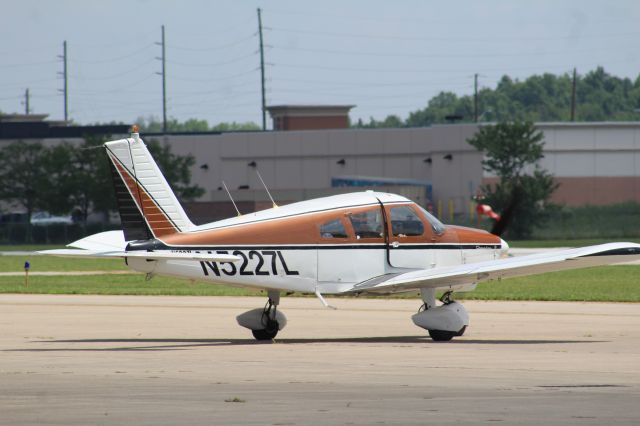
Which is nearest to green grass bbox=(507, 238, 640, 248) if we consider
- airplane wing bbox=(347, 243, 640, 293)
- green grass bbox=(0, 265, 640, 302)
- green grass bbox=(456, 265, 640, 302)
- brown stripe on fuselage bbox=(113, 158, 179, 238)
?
green grass bbox=(0, 265, 640, 302)

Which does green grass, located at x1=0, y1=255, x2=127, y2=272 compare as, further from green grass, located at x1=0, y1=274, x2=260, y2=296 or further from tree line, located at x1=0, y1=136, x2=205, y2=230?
tree line, located at x1=0, y1=136, x2=205, y2=230

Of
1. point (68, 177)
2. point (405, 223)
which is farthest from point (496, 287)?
point (68, 177)

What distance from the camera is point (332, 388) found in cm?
1473

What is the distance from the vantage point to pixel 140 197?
67.9ft

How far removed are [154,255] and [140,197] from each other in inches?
52.4

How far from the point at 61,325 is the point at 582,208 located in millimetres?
62503

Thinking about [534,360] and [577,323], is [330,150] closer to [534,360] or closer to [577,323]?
[577,323]

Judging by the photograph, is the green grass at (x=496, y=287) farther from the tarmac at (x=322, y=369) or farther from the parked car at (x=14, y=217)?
the parked car at (x=14, y=217)

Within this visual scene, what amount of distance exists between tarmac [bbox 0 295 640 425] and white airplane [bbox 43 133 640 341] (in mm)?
971

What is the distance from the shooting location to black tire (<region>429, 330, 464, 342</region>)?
21219 mm

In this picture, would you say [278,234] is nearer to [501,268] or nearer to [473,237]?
[501,268]

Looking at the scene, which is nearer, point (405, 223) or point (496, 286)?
point (405, 223)

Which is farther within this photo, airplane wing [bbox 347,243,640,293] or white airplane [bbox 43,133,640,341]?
white airplane [bbox 43,133,640,341]

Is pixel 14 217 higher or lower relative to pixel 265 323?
lower
